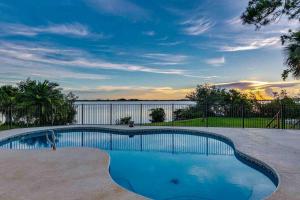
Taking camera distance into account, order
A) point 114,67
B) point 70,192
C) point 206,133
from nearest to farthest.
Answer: point 70,192 < point 206,133 < point 114,67

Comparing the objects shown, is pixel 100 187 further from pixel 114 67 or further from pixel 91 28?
pixel 114 67

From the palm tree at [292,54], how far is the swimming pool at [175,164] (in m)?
3.32

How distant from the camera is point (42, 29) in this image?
1285 cm

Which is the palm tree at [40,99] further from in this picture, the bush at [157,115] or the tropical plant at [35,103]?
the bush at [157,115]

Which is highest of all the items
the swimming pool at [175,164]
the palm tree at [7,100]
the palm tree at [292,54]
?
the palm tree at [292,54]

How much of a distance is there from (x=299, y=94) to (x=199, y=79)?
633cm

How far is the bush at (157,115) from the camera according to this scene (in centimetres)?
1658

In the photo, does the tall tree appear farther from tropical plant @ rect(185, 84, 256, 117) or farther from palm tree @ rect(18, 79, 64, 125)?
tropical plant @ rect(185, 84, 256, 117)

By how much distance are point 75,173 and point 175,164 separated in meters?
2.71

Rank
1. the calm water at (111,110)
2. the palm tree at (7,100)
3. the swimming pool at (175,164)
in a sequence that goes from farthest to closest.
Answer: the calm water at (111,110)
the palm tree at (7,100)
the swimming pool at (175,164)

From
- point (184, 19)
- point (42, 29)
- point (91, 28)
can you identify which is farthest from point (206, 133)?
point (42, 29)

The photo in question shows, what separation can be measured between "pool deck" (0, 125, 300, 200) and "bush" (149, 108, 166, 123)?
9.49m

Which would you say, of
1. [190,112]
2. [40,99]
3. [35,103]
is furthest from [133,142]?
[190,112]

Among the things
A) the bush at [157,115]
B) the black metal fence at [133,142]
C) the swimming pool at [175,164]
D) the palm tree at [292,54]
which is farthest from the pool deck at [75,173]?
the bush at [157,115]
